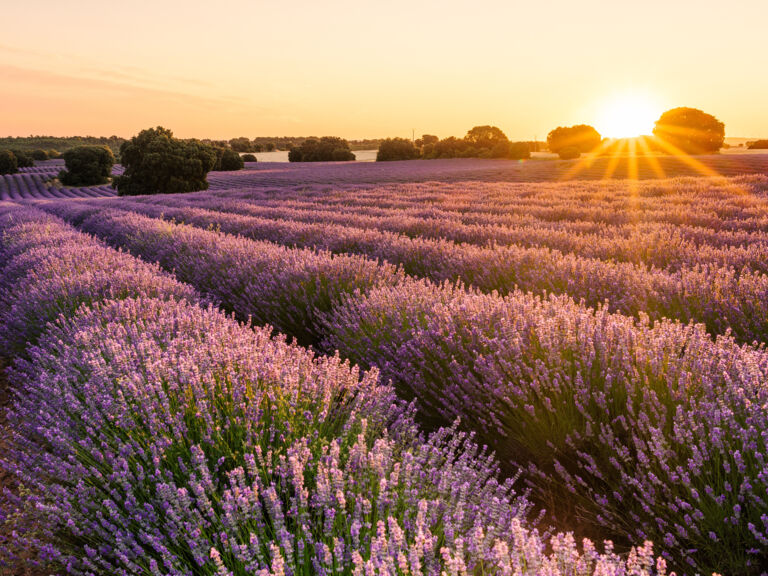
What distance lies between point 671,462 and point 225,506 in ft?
5.05

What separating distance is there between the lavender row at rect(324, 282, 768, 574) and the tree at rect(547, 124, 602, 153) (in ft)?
226

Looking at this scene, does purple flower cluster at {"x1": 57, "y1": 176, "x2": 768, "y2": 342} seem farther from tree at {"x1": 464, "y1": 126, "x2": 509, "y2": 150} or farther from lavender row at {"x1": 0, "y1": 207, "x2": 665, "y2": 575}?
tree at {"x1": 464, "y1": 126, "x2": 509, "y2": 150}

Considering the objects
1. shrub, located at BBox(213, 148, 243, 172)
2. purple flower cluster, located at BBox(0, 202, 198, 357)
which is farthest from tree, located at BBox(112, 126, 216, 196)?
purple flower cluster, located at BBox(0, 202, 198, 357)

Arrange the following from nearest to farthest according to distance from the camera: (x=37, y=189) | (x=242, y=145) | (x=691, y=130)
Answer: (x=37, y=189), (x=691, y=130), (x=242, y=145)

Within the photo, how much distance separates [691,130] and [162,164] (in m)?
53.7

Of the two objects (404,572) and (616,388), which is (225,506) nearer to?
(404,572)

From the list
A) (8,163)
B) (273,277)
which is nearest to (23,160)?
(8,163)

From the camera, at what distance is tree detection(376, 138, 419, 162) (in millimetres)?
63875

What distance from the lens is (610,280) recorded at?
366 cm

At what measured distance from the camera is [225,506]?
127 cm

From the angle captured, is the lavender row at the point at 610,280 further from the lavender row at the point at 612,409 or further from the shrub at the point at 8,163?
the shrub at the point at 8,163

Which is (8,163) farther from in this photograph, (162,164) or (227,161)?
(162,164)

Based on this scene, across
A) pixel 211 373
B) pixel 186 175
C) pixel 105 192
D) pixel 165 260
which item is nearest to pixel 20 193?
pixel 105 192

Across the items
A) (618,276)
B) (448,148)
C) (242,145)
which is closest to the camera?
(618,276)
